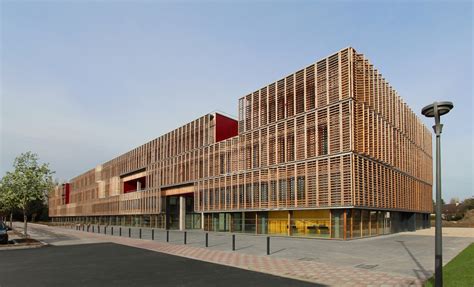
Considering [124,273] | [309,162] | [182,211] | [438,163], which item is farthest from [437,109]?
[182,211]

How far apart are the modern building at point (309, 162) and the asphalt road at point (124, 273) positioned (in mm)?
17091

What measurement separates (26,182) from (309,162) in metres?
23.9

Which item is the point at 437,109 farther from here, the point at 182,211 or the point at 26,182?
the point at 182,211

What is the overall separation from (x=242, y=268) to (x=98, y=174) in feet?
266

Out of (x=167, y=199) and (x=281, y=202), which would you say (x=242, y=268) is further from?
(x=167, y=199)

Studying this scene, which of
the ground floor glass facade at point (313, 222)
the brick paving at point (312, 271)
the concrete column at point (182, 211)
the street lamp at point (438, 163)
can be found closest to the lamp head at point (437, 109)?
the street lamp at point (438, 163)

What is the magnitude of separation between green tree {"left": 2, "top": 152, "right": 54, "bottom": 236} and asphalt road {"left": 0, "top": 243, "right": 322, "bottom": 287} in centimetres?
1466

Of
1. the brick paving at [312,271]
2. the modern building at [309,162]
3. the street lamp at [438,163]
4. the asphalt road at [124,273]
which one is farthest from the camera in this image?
the modern building at [309,162]

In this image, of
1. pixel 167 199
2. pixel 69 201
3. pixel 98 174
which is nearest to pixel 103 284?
pixel 167 199

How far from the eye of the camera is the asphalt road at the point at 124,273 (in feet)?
38.4

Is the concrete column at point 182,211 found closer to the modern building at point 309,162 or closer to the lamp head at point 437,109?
the modern building at point 309,162

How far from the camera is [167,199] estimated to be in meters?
58.6

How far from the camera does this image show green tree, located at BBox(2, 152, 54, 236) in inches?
1236

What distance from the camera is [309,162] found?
3303 centimetres
